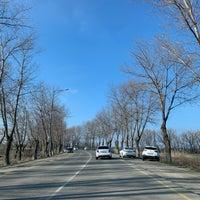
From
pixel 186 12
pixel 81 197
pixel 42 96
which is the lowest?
pixel 81 197

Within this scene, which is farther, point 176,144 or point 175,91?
point 176,144

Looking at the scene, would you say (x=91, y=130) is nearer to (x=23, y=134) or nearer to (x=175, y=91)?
(x=23, y=134)

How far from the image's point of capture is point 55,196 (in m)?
11.3

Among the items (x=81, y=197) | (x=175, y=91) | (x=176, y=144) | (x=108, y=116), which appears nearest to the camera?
(x=81, y=197)

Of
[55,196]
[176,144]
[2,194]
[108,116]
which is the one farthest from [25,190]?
[176,144]

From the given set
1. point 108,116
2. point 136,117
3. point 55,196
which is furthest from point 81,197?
point 108,116

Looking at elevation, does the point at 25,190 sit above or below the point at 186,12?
below

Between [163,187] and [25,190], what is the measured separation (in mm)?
5342

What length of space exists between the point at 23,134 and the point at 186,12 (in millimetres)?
58356

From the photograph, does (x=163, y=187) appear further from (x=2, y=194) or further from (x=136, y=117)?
(x=136, y=117)

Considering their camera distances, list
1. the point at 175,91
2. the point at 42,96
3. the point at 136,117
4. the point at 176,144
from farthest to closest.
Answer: the point at 176,144 → the point at 42,96 → the point at 136,117 → the point at 175,91

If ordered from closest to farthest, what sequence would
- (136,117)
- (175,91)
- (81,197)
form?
(81,197) → (175,91) → (136,117)

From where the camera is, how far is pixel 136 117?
196 ft

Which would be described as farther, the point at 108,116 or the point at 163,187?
the point at 108,116
